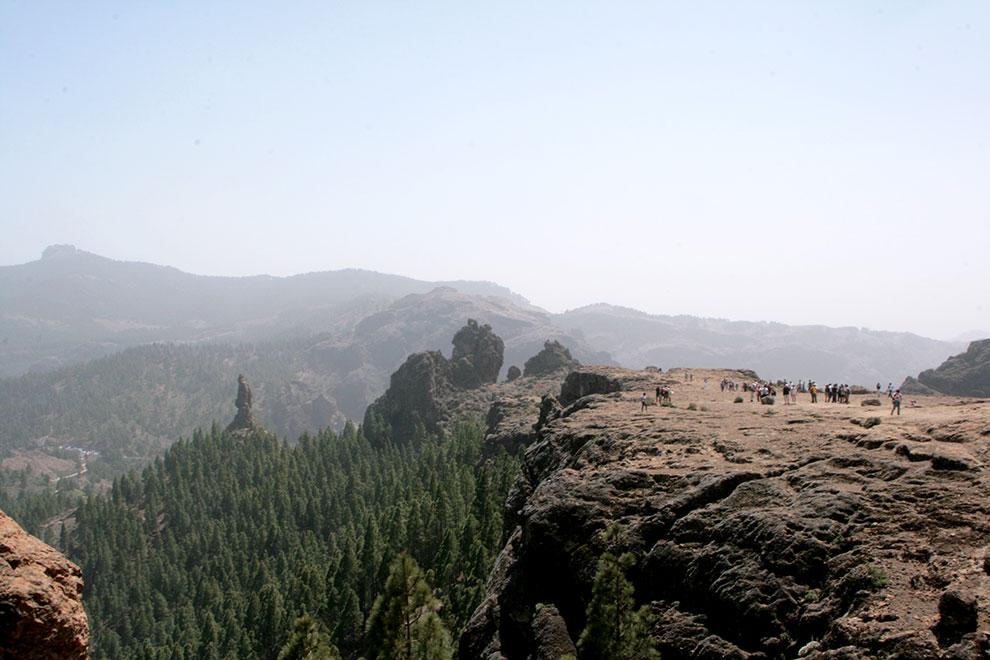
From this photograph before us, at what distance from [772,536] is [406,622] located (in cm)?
1781

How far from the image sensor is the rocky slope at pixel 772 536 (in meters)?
20.7

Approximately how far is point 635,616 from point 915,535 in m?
10.7

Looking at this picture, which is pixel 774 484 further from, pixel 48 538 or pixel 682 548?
pixel 48 538

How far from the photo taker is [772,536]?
83.6 feet

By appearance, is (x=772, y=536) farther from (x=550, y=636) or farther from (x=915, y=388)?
(x=915, y=388)

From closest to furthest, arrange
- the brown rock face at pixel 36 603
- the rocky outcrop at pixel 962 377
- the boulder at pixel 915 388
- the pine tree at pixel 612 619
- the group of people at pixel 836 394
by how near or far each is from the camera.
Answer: the brown rock face at pixel 36 603 → the pine tree at pixel 612 619 → the group of people at pixel 836 394 → the boulder at pixel 915 388 → the rocky outcrop at pixel 962 377

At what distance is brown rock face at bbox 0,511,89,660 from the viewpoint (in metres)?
13.9

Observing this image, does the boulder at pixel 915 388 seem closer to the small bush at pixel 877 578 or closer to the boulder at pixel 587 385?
the boulder at pixel 587 385

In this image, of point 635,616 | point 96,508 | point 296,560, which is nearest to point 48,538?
point 96,508

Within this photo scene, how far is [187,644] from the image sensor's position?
96.5 meters

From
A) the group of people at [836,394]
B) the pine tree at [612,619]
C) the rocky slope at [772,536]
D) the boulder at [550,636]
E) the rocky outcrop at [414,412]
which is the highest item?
the group of people at [836,394]

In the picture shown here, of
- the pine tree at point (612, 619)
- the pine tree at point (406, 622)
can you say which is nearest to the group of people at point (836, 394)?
the pine tree at point (612, 619)

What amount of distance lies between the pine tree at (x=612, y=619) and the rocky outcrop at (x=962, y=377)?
122 m

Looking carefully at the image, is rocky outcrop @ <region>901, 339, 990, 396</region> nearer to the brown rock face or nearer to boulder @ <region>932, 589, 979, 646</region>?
boulder @ <region>932, 589, 979, 646</region>
